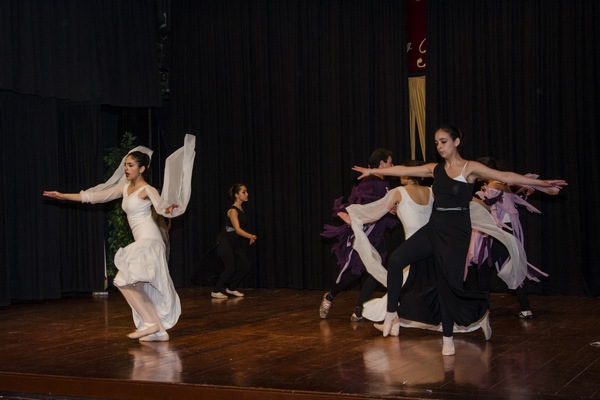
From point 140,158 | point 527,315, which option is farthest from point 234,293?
point 527,315

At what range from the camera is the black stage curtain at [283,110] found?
1068 cm

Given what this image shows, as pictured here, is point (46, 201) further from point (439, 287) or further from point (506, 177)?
point (506, 177)

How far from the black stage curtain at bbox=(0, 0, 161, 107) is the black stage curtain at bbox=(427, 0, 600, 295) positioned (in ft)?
12.9

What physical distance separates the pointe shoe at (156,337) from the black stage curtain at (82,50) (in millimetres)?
3914

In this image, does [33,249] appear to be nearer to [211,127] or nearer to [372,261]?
[211,127]

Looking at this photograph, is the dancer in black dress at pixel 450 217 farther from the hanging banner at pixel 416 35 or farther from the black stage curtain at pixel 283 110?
the hanging banner at pixel 416 35

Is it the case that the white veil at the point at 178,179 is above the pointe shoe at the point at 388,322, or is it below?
above

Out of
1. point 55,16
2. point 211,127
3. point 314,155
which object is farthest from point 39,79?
point 314,155

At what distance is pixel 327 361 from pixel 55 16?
20.4ft

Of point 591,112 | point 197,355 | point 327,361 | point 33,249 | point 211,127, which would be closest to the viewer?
point 327,361

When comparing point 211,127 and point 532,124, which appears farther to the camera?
point 211,127

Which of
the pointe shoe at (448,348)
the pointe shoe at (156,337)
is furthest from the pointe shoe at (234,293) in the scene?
the pointe shoe at (448,348)

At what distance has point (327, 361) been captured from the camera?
5.58m

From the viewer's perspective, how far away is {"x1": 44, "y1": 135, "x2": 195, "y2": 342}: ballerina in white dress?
651 cm
